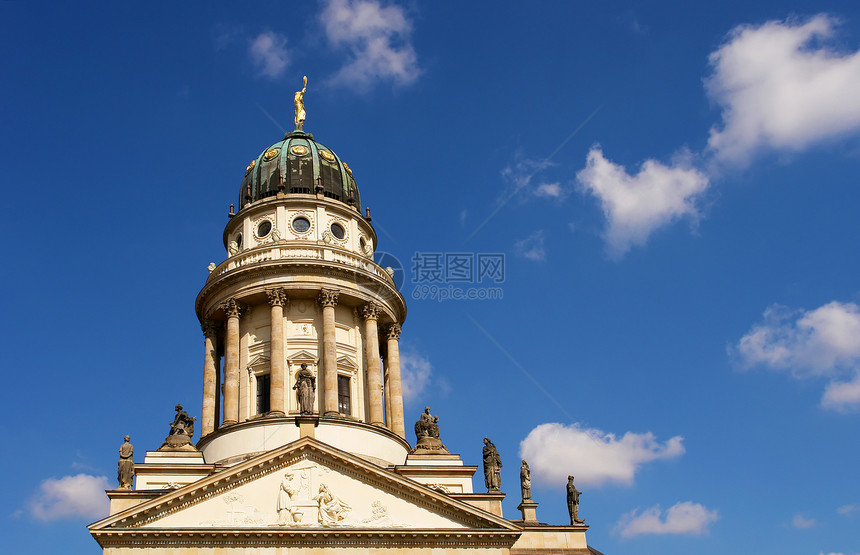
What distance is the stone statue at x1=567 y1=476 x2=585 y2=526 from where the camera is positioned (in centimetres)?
3969

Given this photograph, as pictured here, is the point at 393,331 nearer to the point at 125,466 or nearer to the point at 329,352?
the point at 329,352

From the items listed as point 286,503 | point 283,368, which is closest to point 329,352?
point 283,368

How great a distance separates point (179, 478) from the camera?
1618 inches

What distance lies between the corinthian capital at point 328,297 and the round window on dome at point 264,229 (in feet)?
18.1

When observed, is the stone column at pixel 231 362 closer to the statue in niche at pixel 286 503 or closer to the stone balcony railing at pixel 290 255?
the stone balcony railing at pixel 290 255

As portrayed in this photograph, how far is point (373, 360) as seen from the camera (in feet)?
152

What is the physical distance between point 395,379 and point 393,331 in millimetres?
2812

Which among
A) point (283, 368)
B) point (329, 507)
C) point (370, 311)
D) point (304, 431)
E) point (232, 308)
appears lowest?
point (329, 507)

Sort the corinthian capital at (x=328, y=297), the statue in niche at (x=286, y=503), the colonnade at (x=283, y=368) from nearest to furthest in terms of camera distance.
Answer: the statue in niche at (x=286, y=503), the colonnade at (x=283, y=368), the corinthian capital at (x=328, y=297)

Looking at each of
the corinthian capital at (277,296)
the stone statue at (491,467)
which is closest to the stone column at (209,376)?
the corinthian capital at (277,296)

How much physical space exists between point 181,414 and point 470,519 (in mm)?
15989

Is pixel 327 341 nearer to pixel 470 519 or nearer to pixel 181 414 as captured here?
pixel 181 414

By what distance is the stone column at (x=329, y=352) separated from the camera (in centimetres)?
4400

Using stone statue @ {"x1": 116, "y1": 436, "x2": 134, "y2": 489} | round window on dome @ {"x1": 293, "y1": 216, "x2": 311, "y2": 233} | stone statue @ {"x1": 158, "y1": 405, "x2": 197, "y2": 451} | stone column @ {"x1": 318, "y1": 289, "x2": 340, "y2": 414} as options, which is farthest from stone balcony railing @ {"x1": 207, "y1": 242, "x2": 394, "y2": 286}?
stone statue @ {"x1": 116, "y1": 436, "x2": 134, "y2": 489}
